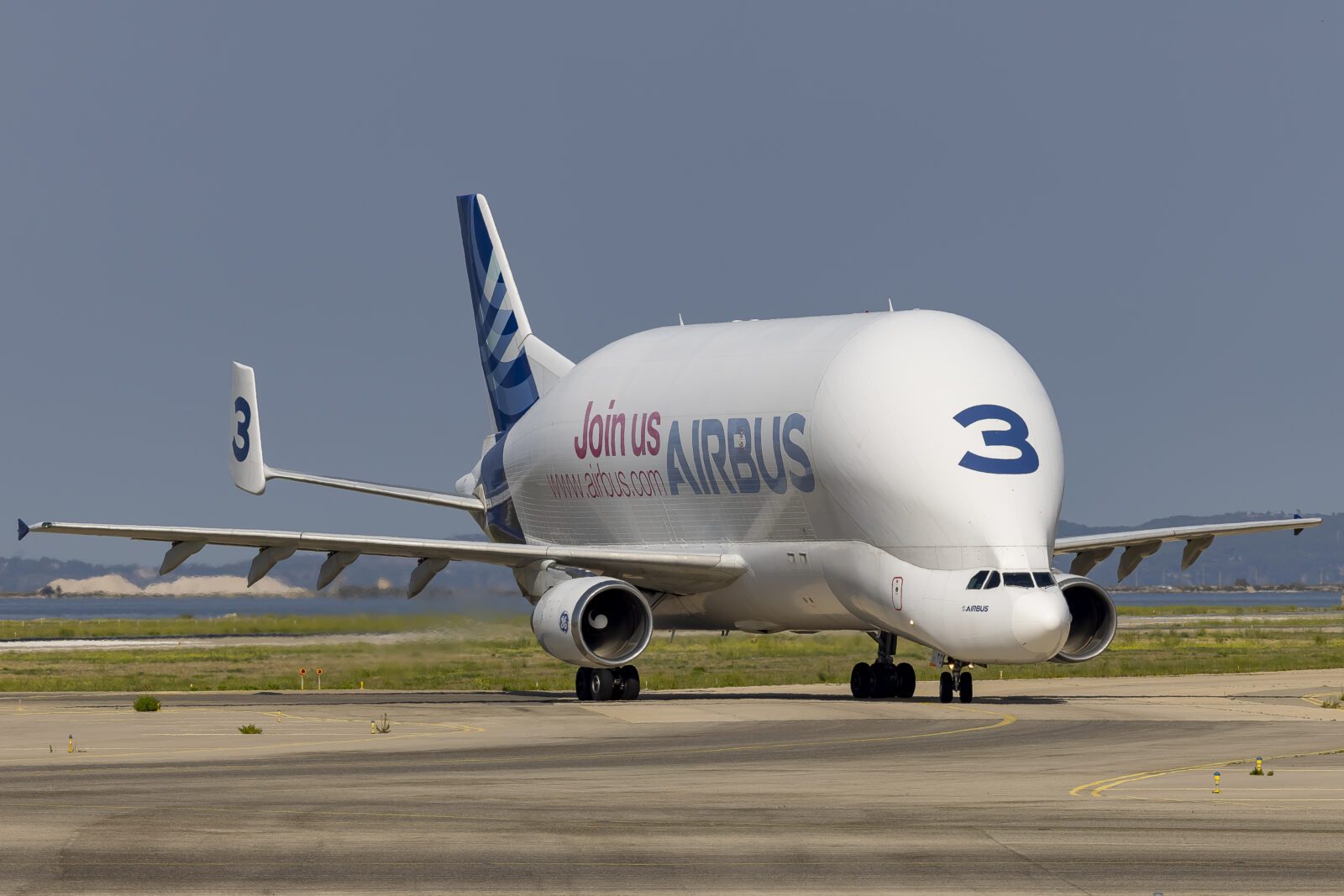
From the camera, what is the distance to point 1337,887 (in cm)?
1496

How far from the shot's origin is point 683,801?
20953 mm

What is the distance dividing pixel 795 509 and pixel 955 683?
4.34m

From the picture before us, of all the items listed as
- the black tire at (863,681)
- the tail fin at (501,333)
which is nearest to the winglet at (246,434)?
the tail fin at (501,333)

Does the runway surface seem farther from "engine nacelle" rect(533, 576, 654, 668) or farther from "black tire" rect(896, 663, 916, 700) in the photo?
"black tire" rect(896, 663, 916, 700)

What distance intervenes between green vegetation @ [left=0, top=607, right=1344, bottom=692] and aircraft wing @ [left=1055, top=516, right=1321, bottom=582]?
224 inches

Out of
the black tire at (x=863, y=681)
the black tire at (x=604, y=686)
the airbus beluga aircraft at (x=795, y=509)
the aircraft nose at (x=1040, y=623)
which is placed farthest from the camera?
the black tire at (x=863, y=681)

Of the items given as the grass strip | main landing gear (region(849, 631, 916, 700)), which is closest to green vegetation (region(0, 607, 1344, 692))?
the grass strip

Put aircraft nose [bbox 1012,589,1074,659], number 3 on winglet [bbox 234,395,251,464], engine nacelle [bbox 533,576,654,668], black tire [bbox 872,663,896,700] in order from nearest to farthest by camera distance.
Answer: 1. aircraft nose [bbox 1012,589,1074,659]
2. engine nacelle [bbox 533,576,654,668]
3. black tire [bbox 872,663,896,700]
4. number 3 on winglet [bbox 234,395,251,464]

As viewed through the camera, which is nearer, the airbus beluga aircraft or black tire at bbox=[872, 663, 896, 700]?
the airbus beluga aircraft

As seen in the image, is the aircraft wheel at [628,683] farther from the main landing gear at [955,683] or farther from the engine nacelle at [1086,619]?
the engine nacelle at [1086,619]

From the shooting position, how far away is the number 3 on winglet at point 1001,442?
36406 mm

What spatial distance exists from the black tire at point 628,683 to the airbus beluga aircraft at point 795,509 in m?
0.07

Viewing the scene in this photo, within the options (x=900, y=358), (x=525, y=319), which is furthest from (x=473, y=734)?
(x=525, y=319)

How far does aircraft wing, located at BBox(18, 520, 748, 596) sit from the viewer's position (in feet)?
132
